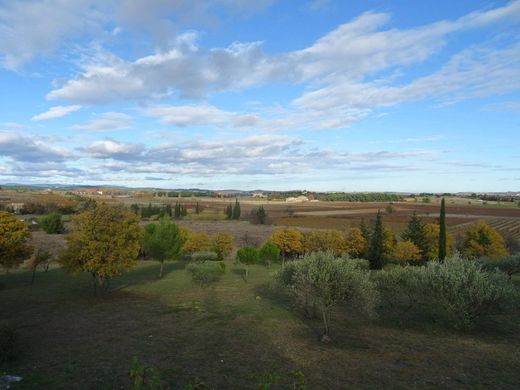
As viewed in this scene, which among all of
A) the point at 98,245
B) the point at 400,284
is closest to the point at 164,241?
the point at 98,245

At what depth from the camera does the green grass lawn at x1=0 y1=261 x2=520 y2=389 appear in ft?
46.9

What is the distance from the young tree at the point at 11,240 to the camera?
2931 cm

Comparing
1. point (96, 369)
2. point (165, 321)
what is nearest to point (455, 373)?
point (96, 369)

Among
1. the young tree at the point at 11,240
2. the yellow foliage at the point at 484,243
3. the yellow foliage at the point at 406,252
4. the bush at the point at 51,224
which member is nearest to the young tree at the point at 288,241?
the yellow foliage at the point at 406,252

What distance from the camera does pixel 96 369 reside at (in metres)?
14.7

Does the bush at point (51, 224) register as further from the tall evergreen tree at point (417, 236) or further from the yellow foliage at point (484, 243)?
the yellow foliage at point (484, 243)

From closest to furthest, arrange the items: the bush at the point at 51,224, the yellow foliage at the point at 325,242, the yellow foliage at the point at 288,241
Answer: the yellow foliage at the point at 325,242, the yellow foliage at the point at 288,241, the bush at the point at 51,224

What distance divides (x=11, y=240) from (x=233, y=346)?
21573mm

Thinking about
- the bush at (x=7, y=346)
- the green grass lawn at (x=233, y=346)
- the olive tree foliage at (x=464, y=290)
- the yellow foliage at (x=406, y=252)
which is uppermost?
the olive tree foliage at (x=464, y=290)

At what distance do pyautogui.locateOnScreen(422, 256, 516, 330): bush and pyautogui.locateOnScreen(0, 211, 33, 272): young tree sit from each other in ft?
97.9

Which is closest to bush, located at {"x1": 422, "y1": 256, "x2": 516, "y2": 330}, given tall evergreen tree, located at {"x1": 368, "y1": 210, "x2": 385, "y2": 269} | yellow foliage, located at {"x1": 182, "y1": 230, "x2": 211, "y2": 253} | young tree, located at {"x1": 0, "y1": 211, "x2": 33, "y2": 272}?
young tree, located at {"x1": 0, "y1": 211, "x2": 33, "y2": 272}

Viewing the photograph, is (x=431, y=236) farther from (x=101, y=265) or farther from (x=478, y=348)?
(x=101, y=265)

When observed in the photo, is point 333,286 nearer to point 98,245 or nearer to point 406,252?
point 98,245

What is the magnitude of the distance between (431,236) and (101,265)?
180 feet
